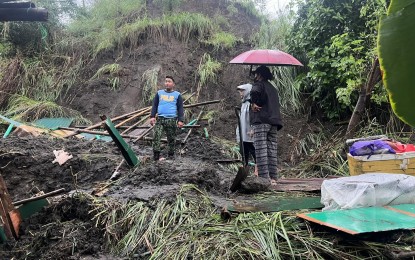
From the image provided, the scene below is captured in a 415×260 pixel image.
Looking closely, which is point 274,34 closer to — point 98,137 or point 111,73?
point 111,73

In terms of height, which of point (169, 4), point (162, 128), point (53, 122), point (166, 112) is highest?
point (169, 4)

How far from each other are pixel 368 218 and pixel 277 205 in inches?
39.6

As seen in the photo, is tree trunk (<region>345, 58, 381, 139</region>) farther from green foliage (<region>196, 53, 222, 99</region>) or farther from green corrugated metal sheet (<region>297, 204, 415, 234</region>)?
green foliage (<region>196, 53, 222, 99</region>)

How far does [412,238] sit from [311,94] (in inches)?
221

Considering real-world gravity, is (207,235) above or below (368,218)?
below

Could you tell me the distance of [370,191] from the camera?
3631 millimetres

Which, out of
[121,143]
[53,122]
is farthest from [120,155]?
[53,122]

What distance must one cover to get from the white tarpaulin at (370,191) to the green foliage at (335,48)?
11.1 feet

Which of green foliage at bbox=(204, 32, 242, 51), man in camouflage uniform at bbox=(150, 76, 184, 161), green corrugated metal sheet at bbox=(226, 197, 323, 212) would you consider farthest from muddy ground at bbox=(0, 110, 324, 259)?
green foliage at bbox=(204, 32, 242, 51)

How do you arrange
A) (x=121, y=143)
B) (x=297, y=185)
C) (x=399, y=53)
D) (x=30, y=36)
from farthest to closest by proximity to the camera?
(x=30, y=36) < (x=121, y=143) < (x=297, y=185) < (x=399, y=53)

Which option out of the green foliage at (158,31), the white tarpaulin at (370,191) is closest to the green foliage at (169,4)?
the green foliage at (158,31)

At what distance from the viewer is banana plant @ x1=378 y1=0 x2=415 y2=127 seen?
0.74 metres

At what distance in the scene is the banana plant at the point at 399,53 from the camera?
29.1 inches

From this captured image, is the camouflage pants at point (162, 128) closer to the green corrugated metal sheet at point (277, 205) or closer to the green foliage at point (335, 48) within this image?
the green corrugated metal sheet at point (277, 205)
